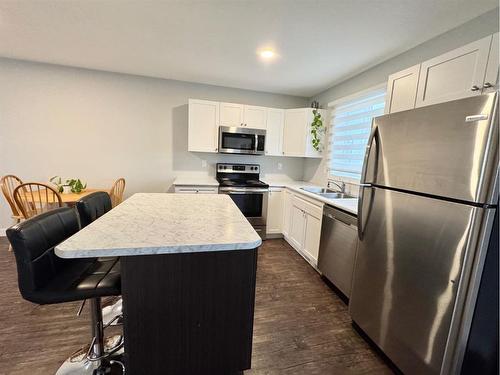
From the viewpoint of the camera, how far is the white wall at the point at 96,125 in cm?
313

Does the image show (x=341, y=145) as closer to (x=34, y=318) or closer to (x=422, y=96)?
(x=422, y=96)

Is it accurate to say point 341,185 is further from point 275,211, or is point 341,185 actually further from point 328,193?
point 275,211

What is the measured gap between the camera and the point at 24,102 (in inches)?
123

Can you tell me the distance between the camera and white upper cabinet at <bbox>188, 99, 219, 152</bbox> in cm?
339

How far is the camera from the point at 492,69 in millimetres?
1344

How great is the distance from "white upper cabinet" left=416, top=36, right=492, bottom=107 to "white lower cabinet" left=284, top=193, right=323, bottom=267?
4.51 ft

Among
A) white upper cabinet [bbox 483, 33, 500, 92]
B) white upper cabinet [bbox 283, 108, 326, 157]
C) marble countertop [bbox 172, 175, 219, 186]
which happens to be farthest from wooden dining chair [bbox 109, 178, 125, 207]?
white upper cabinet [bbox 483, 33, 500, 92]

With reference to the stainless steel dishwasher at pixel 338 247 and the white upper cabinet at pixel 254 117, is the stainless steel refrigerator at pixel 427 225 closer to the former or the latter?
the stainless steel dishwasher at pixel 338 247

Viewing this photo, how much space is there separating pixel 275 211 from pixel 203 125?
5.70 feet

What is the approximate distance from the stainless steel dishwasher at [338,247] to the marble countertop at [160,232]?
1136 mm

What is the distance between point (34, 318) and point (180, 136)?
8.93 ft

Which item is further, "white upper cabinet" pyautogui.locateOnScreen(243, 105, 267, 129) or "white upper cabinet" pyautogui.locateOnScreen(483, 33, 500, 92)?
"white upper cabinet" pyautogui.locateOnScreen(243, 105, 267, 129)

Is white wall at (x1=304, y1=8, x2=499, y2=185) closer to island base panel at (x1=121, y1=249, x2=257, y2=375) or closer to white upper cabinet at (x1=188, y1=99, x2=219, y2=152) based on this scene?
white upper cabinet at (x1=188, y1=99, x2=219, y2=152)

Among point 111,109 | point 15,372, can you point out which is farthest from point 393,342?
point 111,109
